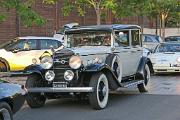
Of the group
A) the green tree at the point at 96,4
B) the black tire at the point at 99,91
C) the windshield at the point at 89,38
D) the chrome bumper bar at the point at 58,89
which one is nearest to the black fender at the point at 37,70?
the chrome bumper bar at the point at 58,89

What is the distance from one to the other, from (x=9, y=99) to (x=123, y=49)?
5.54m

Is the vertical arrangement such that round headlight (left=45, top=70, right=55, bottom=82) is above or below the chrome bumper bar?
above

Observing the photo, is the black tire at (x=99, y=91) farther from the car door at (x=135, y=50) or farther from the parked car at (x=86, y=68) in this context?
the car door at (x=135, y=50)

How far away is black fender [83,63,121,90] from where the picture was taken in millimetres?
11250

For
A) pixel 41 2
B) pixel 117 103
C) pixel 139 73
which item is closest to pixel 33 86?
pixel 117 103

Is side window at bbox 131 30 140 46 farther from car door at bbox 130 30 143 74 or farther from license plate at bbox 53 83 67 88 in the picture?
license plate at bbox 53 83 67 88

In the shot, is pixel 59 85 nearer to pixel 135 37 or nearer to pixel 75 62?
pixel 75 62

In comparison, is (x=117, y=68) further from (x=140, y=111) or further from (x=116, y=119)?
(x=116, y=119)

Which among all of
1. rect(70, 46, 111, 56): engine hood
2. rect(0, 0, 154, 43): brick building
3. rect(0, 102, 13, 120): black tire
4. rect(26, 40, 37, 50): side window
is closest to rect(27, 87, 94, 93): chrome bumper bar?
rect(70, 46, 111, 56): engine hood

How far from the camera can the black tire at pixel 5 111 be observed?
7953 mm

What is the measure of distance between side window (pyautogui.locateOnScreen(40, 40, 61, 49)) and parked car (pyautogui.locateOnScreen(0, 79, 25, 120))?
12.6 metres

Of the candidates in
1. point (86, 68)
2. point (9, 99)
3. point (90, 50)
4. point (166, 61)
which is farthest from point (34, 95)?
point (166, 61)

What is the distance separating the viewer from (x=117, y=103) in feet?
40.5

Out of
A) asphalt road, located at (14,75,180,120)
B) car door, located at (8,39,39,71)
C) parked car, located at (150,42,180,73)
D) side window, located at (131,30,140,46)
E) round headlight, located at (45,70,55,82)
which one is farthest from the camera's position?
car door, located at (8,39,39,71)
